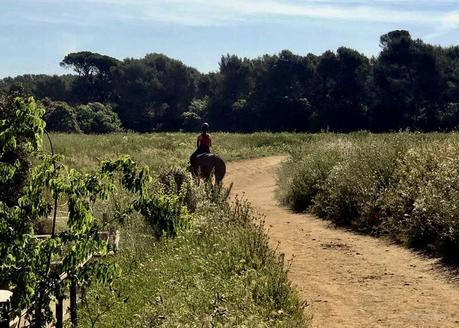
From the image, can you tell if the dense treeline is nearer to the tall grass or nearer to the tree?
the tree

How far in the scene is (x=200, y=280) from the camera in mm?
7199

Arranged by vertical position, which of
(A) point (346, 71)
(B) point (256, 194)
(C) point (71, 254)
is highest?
(A) point (346, 71)

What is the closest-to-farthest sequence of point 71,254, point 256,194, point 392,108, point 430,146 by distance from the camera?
point 71,254 < point 430,146 < point 256,194 < point 392,108

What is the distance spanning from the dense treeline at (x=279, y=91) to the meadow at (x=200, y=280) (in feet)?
148

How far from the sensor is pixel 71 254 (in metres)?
5.11

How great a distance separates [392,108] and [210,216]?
169ft

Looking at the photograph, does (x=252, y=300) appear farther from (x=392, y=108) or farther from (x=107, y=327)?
(x=392, y=108)

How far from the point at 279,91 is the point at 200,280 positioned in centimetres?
6356

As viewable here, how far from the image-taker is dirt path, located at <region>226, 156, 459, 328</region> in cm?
743

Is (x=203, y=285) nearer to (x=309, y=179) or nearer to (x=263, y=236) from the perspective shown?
(x=263, y=236)

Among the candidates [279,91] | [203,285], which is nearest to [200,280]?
[203,285]

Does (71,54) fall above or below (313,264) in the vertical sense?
above

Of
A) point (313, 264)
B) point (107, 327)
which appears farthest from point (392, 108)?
point (107, 327)

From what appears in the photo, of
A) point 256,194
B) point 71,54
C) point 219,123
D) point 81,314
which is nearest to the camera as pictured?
point 81,314
